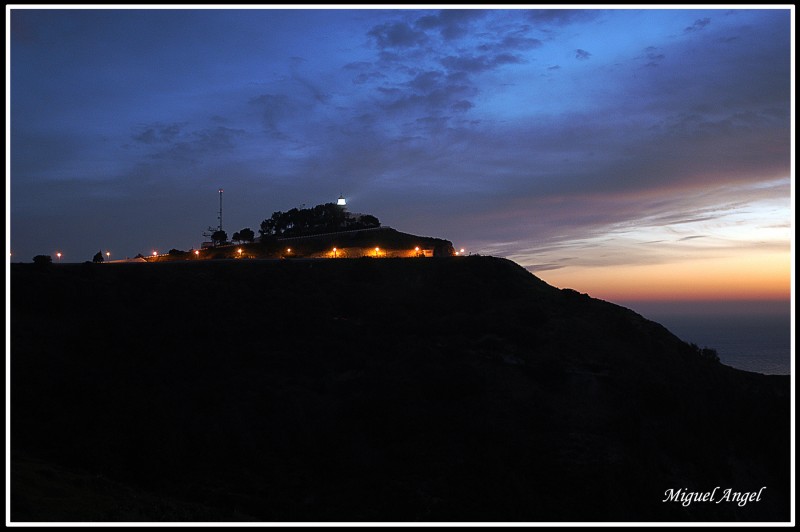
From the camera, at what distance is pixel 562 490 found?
23.9 m

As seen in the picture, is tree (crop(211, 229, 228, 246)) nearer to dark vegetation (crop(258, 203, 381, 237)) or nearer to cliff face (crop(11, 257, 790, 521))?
dark vegetation (crop(258, 203, 381, 237))

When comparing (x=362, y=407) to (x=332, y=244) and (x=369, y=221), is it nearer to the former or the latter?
(x=332, y=244)

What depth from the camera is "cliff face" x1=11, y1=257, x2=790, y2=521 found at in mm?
22031

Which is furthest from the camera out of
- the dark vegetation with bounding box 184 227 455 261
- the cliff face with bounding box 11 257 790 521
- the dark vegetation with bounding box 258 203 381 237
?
the dark vegetation with bounding box 258 203 381 237

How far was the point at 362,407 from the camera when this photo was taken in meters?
30.2

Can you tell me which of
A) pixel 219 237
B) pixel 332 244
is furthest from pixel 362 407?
pixel 219 237

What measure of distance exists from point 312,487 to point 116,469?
775 cm

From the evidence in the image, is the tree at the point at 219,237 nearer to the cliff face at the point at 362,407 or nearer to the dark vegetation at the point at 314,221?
the dark vegetation at the point at 314,221

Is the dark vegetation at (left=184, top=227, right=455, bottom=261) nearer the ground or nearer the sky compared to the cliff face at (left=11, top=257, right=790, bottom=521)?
nearer the sky

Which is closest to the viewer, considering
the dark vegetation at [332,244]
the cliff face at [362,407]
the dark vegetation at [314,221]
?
the cliff face at [362,407]

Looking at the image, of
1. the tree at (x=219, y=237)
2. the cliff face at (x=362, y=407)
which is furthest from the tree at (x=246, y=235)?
the cliff face at (x=362, y=407)

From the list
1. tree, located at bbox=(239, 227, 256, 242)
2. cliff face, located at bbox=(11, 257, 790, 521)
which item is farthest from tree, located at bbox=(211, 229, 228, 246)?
cliff face, located at bbox=(11, 257, 790, 521)

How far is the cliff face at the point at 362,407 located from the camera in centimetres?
2203

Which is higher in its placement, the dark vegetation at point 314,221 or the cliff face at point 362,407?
the dark vegetation at point 314,221
